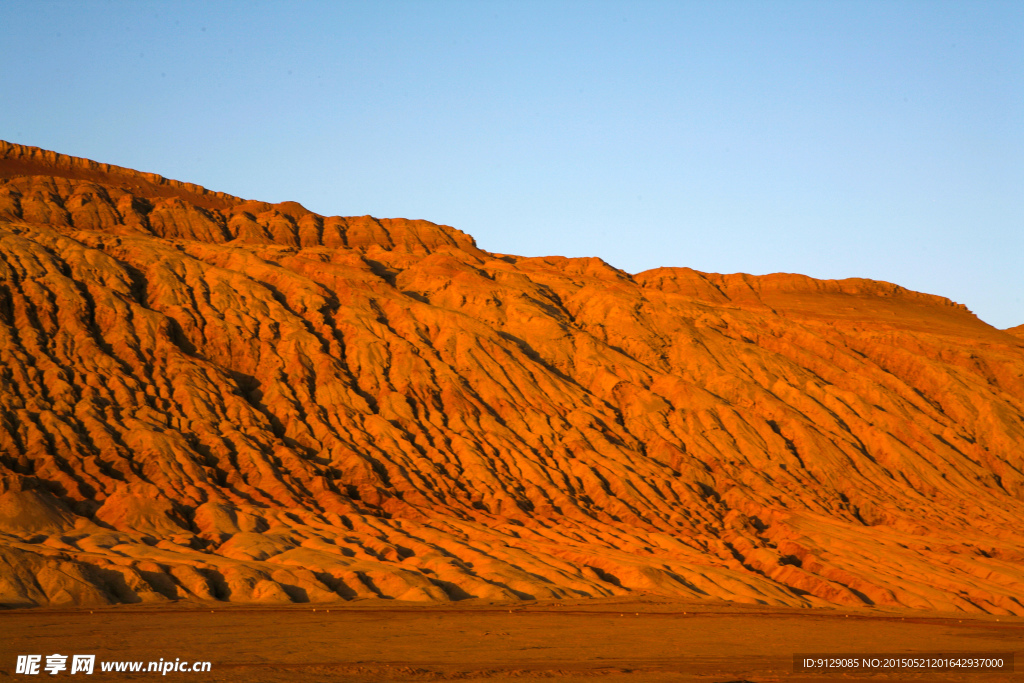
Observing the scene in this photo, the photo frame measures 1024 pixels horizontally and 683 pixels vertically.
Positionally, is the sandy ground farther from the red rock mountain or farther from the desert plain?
the red rock mountain

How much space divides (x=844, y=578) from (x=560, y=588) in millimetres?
14254

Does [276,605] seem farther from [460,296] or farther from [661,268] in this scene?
[661,268]

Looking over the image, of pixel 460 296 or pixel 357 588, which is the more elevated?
pixel 460 296

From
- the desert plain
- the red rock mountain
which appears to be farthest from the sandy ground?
the red rock mountain

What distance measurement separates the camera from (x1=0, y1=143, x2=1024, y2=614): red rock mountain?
39.7 meters

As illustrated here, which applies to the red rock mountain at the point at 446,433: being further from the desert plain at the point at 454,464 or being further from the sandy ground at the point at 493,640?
the sandy ground at the point at 493,640

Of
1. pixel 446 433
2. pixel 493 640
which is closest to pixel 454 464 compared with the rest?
pixel 446 433

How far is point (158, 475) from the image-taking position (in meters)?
44.8

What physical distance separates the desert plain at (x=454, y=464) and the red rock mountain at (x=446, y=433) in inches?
8.0

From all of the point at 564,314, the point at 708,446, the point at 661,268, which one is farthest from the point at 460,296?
the point at 661,268

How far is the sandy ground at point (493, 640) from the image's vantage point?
24156 mm

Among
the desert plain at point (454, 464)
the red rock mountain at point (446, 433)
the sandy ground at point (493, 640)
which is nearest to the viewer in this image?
the sandy ground at point (493, 640)

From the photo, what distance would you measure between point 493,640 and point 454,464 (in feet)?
77.5

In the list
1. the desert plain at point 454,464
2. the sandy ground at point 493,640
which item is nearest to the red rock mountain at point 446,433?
the desert plain at point 454,464
